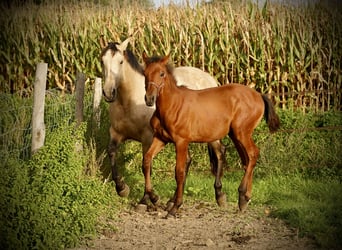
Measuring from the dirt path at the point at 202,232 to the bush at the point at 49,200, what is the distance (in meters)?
0.31

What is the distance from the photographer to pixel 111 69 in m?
7.97

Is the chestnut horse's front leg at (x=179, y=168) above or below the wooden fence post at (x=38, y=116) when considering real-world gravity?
→ below

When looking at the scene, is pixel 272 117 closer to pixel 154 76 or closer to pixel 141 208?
pixel 154 76

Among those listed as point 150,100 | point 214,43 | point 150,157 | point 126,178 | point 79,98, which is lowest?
point 126,178

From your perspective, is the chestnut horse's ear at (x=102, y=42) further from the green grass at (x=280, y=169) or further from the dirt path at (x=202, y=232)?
the dirt path at (x=202, y=232)

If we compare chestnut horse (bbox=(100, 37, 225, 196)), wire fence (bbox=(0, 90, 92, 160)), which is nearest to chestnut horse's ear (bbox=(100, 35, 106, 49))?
wire fence (bbox=(0, 90, 92, 160))

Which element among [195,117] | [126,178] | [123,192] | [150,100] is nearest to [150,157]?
[195,117]

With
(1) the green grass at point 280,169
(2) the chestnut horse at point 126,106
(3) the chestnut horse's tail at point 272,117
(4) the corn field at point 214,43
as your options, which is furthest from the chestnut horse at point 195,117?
(4) the corn field at point 214,43

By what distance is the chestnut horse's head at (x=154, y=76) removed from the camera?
6.94 meters

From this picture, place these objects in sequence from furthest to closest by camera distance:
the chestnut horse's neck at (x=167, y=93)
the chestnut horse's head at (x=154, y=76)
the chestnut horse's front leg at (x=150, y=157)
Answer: the chestnut horse's front leg at (x=150, y=157) < the chestnut horse's neck at (x=167, y=93) < the chestnut horse's head at (x=154, y=76)

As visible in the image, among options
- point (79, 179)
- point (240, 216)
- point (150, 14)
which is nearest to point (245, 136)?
point (240, 216)

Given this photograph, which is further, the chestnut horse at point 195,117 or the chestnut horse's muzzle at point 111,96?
Result: the chestnut horse's muzzle at point 111,96

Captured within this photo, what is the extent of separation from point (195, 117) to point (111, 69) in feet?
4.67

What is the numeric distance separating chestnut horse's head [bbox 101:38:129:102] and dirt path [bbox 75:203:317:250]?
1.69 meters
